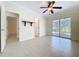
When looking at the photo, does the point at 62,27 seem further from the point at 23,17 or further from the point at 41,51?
the point at 41,51

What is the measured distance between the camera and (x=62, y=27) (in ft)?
36.3

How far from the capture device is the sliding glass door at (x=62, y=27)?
9.83 meters

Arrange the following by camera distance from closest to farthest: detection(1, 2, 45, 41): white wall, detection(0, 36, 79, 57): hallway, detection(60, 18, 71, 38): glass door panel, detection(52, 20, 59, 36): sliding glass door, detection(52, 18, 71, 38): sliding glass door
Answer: detection(0, 36, 79, 57): hallway
detection(1, 2, 45, 41): white wall
detection(60, 18, 71, 38): glass door panel
detection(52, 18, 71, 38): sliding glass door
detection(52, 20, 59, 36): sliding glass door

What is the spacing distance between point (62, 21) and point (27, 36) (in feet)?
13.7

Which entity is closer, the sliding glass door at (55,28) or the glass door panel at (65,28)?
the glass door panel at (65,28)

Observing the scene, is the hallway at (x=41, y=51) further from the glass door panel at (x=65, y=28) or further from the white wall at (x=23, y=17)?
the glass door panel at (x=65, y=28)

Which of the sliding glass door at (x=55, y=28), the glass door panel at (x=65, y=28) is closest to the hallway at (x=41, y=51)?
the glass door panel at (x=65, y=28)

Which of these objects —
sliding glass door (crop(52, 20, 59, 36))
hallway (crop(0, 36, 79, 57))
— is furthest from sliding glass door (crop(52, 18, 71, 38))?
hallway (crop(0, 36, 79, 57))

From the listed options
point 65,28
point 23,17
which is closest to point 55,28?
point 65,28

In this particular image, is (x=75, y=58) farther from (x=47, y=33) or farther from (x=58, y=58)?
(x=47, y=33)

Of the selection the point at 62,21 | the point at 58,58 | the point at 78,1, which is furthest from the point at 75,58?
the point at 62,21

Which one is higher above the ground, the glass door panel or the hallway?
the glass door panel

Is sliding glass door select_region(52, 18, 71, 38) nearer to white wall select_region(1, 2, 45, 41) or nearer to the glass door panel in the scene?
the glass door panel

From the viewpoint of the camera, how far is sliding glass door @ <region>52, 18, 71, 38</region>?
9.83 metres
